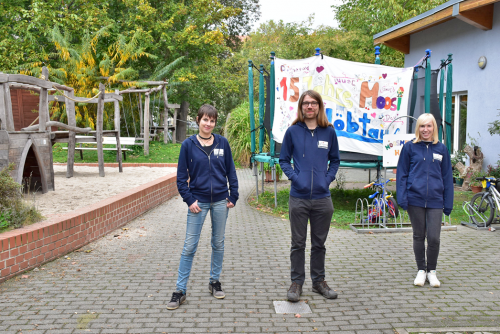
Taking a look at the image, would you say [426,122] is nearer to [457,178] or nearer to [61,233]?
[61,233]

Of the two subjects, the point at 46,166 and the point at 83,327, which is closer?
the point at 83,327

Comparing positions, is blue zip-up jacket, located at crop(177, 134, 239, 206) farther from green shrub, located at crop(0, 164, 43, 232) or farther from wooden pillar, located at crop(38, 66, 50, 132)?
wooden pillar, located at crop(38, 66, 50, 132)

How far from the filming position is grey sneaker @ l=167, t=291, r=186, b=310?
4.08 m

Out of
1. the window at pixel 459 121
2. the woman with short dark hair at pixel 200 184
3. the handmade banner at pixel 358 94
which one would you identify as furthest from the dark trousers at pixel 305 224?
the window at pixel 459 121

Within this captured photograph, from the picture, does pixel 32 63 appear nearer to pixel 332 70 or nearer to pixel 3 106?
pixel 3 106

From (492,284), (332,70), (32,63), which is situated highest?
(32,63)

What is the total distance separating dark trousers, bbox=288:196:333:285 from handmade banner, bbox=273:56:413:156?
4161mm

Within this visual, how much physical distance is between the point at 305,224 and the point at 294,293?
66 centimetres

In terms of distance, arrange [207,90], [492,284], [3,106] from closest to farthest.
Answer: [492,284], [3,106], [207,90]

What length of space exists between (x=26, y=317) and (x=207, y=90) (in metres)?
23.4

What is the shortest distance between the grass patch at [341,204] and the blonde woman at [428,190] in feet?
9.15

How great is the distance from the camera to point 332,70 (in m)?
8.44

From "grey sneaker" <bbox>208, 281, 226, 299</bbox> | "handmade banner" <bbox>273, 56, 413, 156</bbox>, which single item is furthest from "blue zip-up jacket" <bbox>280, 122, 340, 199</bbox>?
"handmade banner" <bbox>273, 56, 413, 156</bbox>

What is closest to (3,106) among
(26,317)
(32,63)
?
(26,317)
